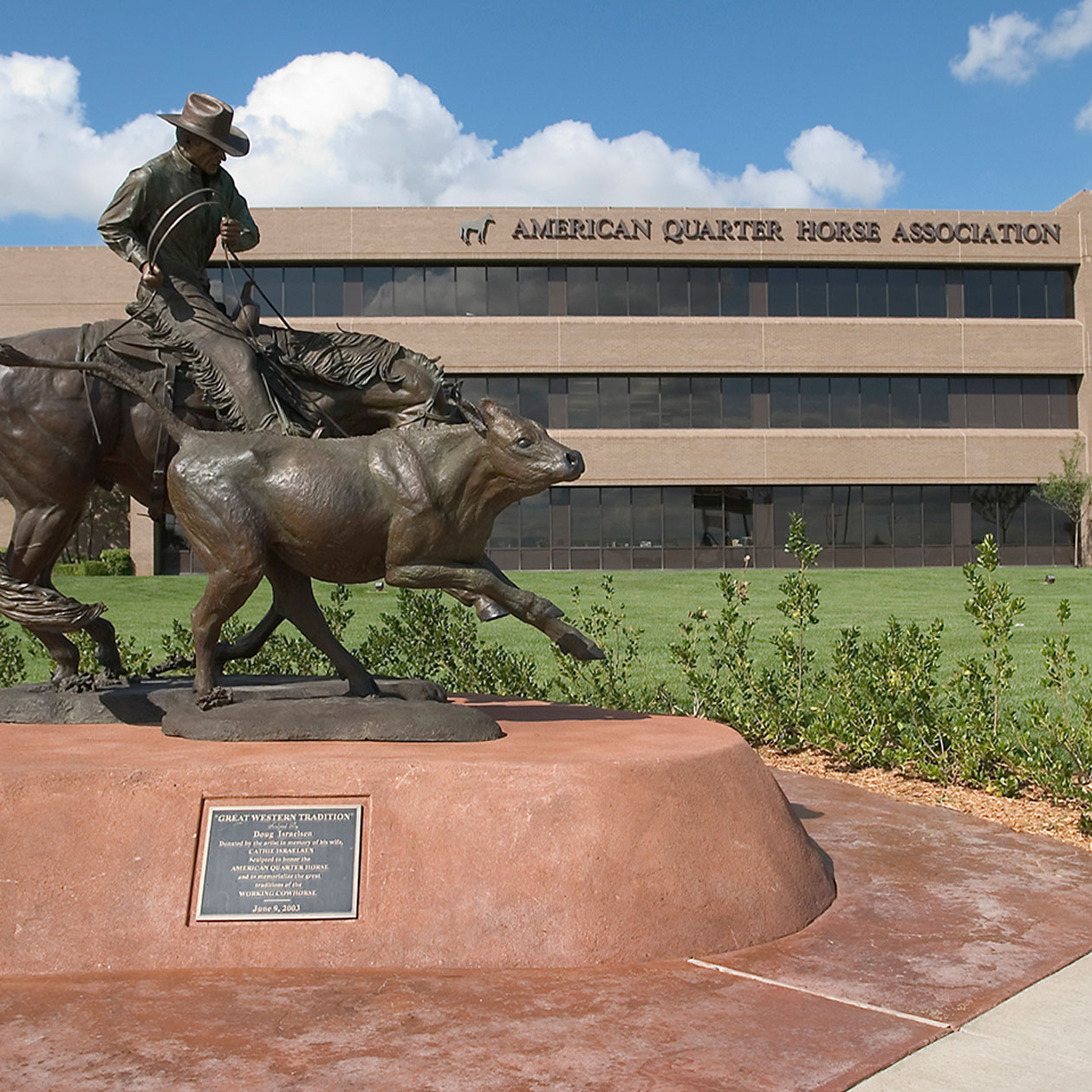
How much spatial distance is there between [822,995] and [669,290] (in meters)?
33.8

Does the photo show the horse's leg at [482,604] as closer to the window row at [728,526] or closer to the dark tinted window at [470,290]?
the window row at [728,526]

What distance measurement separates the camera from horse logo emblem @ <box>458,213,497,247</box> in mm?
35344

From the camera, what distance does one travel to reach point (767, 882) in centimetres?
472

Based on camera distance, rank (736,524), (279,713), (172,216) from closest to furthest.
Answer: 1. (279,713)
2. (172,216)
3. (736,524)

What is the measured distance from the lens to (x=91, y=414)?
643 centimetres

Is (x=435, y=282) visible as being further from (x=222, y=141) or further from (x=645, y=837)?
(x=645, y=837)

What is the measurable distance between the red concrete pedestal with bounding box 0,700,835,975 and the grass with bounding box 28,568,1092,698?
803 cm

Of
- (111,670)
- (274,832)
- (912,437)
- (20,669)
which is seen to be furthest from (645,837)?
(912,437)

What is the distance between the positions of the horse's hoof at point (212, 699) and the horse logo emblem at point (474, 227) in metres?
31.5

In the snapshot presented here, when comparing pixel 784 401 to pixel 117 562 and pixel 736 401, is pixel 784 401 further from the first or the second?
pixel 117 562

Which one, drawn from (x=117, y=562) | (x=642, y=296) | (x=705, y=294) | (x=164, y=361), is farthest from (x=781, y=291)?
(x=164, y=361)

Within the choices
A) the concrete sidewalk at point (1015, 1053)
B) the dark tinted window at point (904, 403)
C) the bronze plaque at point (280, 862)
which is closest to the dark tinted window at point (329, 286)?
the dark tinted window at point (904, 403)

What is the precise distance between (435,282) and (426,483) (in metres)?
31.3

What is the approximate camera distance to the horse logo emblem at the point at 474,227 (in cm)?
3534
